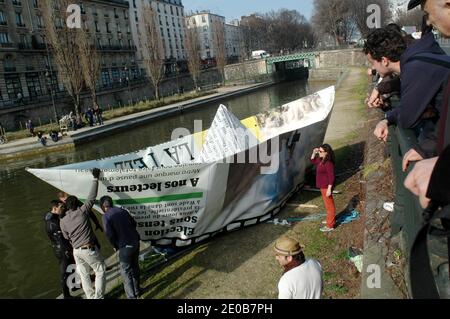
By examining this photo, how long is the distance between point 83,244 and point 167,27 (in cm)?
9741

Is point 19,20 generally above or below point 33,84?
above

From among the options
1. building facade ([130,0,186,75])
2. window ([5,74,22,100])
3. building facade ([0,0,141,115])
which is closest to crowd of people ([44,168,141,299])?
building facade ([0,0,141,115])

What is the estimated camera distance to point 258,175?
8758 millimetres

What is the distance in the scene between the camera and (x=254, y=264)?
6.99 metres

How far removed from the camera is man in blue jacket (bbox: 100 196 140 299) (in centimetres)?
657

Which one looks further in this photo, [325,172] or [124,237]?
[325,172]

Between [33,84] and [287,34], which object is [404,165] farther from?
[287,34]

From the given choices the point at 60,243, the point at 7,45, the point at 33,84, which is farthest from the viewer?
the point at 33,84

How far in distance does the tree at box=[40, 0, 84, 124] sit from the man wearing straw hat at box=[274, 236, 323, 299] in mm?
33695

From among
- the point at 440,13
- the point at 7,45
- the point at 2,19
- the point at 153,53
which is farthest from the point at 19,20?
the point at 440,13

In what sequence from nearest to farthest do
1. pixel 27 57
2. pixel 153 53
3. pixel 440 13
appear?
pixel 440 13 < pixel 153 53 < pixel 27 57

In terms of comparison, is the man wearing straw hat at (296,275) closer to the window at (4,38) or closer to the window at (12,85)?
the window at (12,85)
